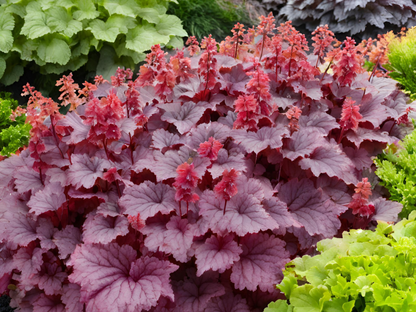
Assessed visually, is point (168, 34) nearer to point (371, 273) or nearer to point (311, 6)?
point (311, 6)

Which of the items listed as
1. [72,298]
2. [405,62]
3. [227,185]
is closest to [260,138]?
[227,185]

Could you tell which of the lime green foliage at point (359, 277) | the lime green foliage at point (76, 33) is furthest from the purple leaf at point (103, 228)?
the lime green foliage at point (76, 33)

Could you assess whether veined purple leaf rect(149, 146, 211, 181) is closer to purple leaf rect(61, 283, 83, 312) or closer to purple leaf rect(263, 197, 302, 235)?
purple leaf rect(263, 197, 302, 235)

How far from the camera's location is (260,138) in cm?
182

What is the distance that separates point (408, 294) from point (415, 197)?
41.3 inches

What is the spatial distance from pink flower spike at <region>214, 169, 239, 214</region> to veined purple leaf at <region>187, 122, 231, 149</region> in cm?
38

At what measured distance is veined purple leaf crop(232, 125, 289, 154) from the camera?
173cm

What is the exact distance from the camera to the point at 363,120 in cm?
213

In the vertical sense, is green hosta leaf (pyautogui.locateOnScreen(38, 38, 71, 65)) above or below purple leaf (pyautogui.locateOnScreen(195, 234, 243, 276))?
below

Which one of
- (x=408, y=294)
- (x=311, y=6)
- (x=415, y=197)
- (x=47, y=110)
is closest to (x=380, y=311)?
(x=408, y=294)

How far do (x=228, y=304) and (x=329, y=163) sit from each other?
88 cm

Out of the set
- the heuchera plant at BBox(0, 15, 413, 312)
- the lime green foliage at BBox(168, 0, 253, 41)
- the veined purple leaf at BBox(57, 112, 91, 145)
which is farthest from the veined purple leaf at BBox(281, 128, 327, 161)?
the lime green foliage at BBox(168, 0, 253, 41)

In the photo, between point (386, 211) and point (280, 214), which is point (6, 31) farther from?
point (386, 211)

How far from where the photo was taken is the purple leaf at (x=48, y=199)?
5.35 ft
